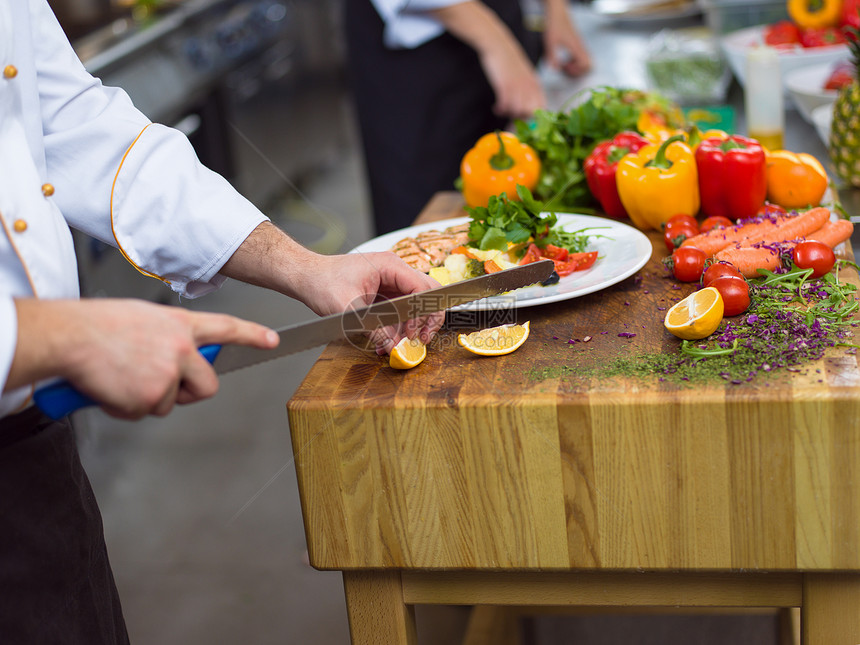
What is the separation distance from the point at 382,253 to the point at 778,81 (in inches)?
45.3

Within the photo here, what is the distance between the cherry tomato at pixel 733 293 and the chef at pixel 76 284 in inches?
13.7

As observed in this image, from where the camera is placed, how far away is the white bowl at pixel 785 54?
212 centimetres

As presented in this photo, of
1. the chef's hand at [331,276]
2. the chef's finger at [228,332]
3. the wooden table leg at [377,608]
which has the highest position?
the chef's finger at [228,332]

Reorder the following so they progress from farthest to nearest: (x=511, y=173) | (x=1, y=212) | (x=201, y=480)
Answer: (x=201, y=480)
(x=511, y=173)
(x=1, y=212)

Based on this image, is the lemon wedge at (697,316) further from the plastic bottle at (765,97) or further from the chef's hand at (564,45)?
the chef's hand at (564,45)

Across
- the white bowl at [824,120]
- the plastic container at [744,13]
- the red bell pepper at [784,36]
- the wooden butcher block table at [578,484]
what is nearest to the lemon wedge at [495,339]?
the wooden butcher block table at [578,484]

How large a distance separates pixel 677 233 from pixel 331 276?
563 mm

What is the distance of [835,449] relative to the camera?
0.89 metres

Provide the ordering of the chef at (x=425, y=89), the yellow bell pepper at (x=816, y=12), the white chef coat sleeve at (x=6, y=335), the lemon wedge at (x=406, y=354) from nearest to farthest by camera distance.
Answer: the white chef coat sleeve at (x=6, y=335) < the lemon wedge at (x=406, y=354) < the chef at (x=425, y=89) < the yellow bell pepper at (x=816, y=12)

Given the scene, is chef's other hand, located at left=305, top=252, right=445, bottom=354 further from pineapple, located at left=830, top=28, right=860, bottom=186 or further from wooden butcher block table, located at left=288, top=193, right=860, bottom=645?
pineapple, located at left=830, top=28, right=860, bottom=186

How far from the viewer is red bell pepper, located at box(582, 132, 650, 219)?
1.52 metres

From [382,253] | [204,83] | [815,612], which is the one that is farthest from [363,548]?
[204,83]

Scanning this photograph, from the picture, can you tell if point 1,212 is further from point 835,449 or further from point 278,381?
point 278,381

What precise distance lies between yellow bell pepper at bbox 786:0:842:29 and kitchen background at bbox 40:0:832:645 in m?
0.44
